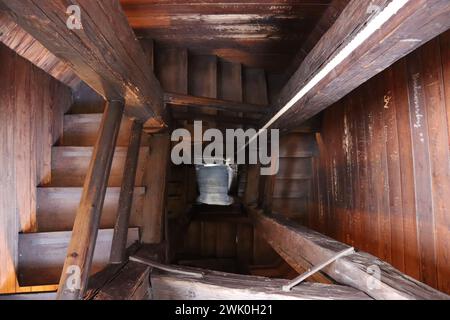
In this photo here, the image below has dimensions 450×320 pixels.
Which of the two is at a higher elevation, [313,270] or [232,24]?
[232,24]

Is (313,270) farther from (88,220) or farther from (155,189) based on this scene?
(155,189)

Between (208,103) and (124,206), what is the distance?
1006 mm

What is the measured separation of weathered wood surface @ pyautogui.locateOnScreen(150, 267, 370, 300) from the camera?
1.06m

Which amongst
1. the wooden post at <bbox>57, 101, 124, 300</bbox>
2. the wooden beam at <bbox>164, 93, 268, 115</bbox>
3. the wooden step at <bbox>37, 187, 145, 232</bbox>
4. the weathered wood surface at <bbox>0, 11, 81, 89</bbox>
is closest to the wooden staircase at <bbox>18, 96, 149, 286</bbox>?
the wooden step at <bbox>37, 187, 145, 232</bbox>

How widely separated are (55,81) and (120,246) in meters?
1.52

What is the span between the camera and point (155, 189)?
1.92 m

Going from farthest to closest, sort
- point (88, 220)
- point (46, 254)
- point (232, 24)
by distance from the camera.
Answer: point (232, 24), point (46, 254), point (88, 220)

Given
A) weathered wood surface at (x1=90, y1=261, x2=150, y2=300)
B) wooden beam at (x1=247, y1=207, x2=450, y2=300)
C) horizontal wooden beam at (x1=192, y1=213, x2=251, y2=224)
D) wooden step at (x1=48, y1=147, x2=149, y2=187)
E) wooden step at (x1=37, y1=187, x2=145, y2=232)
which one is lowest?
horizontal wooden beam at (x1=192, y1=213, x2=251, y2=224)

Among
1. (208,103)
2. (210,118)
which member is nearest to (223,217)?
(210,118)

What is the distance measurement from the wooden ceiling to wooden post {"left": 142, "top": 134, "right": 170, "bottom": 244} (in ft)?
2.69

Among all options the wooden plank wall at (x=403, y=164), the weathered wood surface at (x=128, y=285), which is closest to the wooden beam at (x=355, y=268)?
the wooden plank wall at (x=403, y=164)

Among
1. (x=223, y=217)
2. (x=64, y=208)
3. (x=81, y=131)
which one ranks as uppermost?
(x=81, y=131)

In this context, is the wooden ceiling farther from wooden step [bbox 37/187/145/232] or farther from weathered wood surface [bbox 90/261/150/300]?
weathered wood surface [bbox 90/261/150/300]

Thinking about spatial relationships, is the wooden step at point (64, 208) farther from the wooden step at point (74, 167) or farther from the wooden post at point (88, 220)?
the wooden post at point (88, 220)
